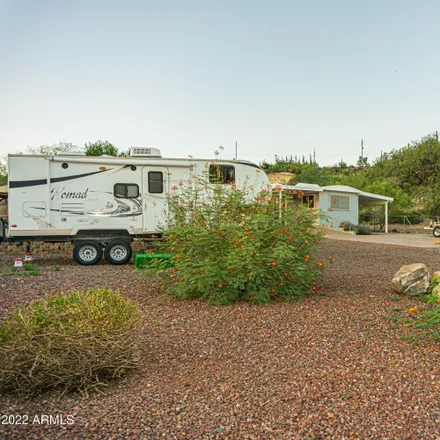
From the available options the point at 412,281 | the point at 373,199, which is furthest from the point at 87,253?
the point at 373,199

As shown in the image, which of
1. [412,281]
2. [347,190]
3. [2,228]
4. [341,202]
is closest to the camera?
[412,281]

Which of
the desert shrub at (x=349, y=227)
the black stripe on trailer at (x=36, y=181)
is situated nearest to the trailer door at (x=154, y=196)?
the black stripe on trailer at (x=36, y=181)

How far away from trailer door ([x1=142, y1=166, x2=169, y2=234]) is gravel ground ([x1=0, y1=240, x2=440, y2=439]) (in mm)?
5013

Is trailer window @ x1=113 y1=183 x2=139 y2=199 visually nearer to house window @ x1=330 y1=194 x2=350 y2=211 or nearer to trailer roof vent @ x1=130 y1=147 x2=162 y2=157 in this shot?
trailer roof vent @ x1=130 y1=147 x2=162 y2=157

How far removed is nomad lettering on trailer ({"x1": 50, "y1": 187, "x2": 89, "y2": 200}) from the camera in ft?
32.3

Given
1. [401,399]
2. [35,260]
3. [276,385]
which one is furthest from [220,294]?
[35,260]

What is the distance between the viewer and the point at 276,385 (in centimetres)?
305

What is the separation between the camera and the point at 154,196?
10.4m

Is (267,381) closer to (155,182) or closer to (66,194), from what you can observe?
(155,182)

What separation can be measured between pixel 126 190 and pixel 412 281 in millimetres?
6764

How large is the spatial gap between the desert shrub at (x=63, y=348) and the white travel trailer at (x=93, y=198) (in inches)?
258

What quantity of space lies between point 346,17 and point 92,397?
36.1ft

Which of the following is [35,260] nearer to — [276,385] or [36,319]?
[36,319]

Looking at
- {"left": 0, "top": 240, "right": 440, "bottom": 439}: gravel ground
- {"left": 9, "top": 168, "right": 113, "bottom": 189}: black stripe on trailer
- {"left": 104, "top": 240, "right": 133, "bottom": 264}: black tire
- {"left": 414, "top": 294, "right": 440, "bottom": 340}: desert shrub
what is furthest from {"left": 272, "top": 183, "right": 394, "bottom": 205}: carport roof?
{"left": 414, "top": 294, "right": 440, "bottom": 340}: desert shrub
